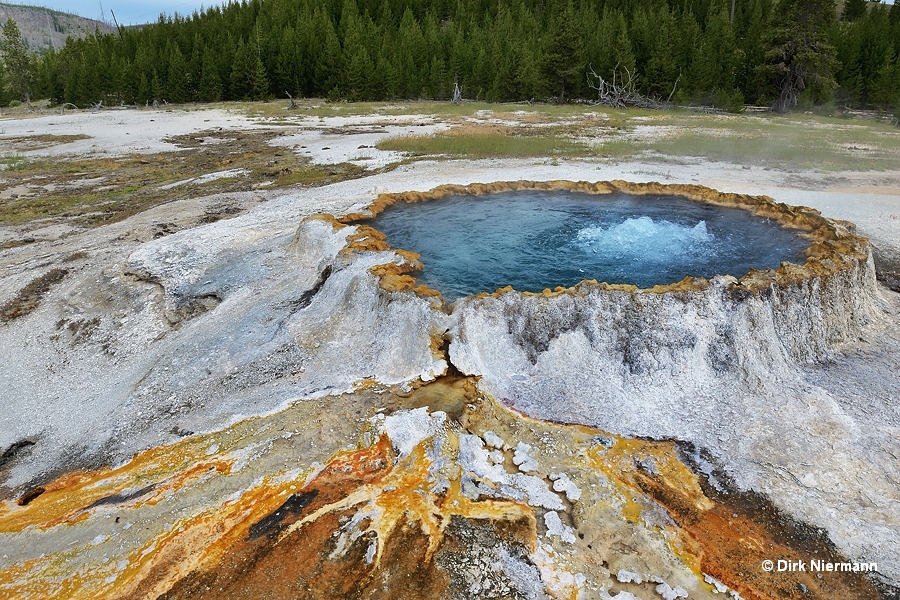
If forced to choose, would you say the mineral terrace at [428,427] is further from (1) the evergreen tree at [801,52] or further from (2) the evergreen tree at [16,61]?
(2) the evergreen tree at [16,61]

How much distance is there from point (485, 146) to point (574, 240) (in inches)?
368

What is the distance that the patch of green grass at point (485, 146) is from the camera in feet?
55.5

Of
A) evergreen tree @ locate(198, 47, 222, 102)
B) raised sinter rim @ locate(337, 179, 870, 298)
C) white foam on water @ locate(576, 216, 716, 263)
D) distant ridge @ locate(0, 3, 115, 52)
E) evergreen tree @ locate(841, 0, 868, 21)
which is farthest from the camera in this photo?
distant ridge @ locate(0, 3, 115, 52)

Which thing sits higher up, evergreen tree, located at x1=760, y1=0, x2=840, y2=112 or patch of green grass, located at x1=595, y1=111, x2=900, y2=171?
evergreen tree, located at x1=760, y1=0, x2=840, y2=112

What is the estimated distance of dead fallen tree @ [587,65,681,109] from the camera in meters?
33.8

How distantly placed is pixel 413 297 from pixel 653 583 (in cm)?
411

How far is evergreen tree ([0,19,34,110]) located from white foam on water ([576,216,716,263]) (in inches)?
1916

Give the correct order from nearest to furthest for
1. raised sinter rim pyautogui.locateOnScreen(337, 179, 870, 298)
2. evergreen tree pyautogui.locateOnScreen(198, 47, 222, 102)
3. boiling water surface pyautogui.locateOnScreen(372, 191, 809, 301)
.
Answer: raised sinter rim pyautogui.locateOnScreen(337, 179, 870, 298) → boiling water surface pyautogui.locateOnScreen(372, 191, 809, 301) → evergreen tree pyautogui.locateOnScreen(198, 47, 222, 102)

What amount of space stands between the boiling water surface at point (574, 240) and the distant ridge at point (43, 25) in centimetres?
16775

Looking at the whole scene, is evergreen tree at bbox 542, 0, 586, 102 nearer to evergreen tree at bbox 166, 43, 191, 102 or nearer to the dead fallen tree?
the dead fallen tree

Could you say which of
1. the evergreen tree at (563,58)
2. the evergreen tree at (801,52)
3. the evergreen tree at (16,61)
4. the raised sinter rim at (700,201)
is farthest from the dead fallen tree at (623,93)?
the evergreen tree at (16,61)

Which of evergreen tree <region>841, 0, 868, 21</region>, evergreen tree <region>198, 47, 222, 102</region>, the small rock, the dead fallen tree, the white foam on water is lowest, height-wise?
the small rock

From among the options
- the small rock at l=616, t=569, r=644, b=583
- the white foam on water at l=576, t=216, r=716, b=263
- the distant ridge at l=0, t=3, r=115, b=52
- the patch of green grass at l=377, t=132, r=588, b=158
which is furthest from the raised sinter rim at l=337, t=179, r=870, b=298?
the distant ridge at l=0, t=3, r=115, b=52

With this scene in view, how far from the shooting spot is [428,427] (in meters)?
5.59
